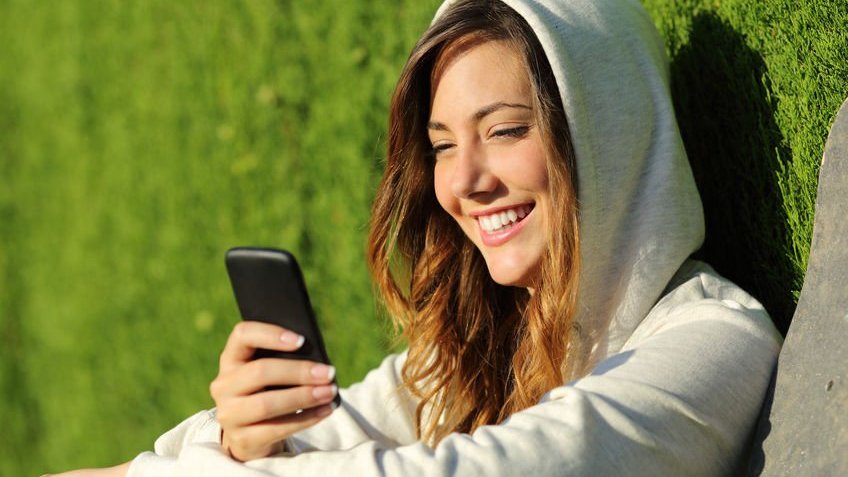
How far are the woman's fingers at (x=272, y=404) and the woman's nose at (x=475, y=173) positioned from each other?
2.53ft

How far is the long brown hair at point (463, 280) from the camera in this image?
2.61 m

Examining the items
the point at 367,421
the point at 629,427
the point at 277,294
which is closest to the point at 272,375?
the point at 277,294

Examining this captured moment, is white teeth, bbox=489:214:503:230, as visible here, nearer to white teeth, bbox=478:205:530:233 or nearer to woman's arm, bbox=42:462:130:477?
white teeth, bbox=478:205:530:233

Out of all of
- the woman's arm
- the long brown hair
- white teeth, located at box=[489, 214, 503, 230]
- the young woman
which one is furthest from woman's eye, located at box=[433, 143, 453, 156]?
the woman's arm

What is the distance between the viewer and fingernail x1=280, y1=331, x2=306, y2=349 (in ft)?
6.93

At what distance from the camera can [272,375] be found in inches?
83.6

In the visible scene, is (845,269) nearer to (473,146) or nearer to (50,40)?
(473,146)

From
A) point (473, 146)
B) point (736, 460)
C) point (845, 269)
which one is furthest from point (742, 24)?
point (736, 460)

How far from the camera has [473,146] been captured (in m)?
2.70

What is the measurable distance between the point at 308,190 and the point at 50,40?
9.37ft

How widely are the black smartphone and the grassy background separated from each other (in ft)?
3.79

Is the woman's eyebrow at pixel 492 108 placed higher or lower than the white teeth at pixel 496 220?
higher

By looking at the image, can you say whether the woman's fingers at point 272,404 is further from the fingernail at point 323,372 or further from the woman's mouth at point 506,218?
the woman's mouth at point 506,218

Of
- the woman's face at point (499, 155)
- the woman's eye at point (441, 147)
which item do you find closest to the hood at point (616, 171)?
the woman's face at point (499, 155)
